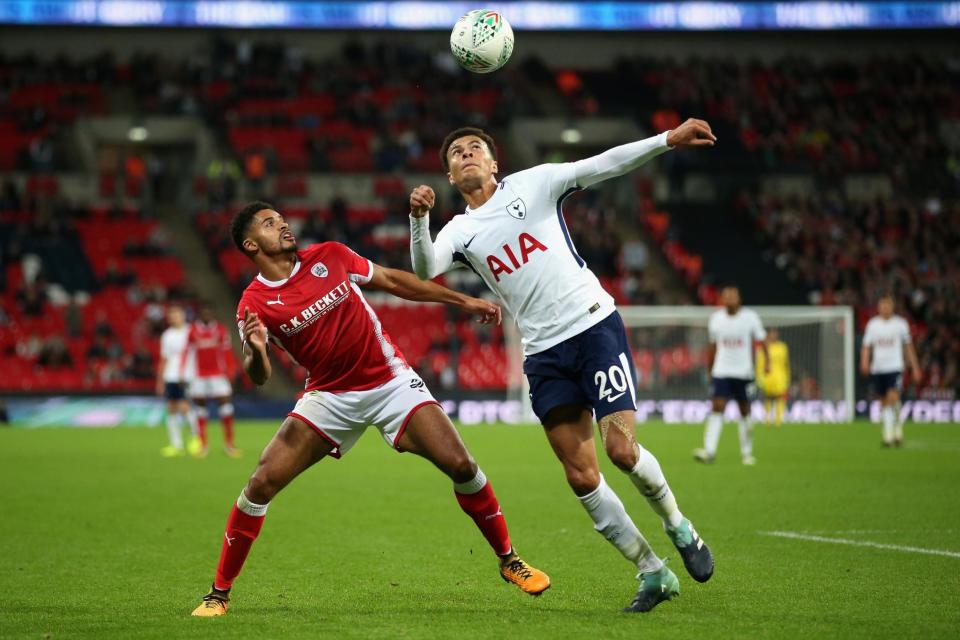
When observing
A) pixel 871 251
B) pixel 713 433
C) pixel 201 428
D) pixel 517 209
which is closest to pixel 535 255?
pixel 517 209

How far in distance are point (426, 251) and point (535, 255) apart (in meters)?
0.62

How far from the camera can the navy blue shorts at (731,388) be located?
1808 centimetres

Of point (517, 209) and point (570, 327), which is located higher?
point (517, 209)

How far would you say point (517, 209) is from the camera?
752cm

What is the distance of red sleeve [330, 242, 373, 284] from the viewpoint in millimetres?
7773

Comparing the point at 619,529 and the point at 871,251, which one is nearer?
the point at 619,529

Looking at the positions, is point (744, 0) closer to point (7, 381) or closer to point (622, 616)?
point (7, 381)

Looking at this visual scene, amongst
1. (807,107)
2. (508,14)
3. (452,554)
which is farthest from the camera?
(807,107)

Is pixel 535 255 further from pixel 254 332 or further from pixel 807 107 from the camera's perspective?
pixel 807 107

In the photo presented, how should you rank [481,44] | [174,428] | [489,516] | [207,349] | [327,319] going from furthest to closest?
[174,428] < [207,349] < [481,44] < [489,516] < [327,319]

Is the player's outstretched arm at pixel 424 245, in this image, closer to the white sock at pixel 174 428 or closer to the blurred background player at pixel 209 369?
the blurred background player at pixel 209 369

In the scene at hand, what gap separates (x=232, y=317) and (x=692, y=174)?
15903 mm

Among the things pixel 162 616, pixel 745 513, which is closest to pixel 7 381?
pixel 745 513

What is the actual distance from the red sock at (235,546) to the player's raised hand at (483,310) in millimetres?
1715
